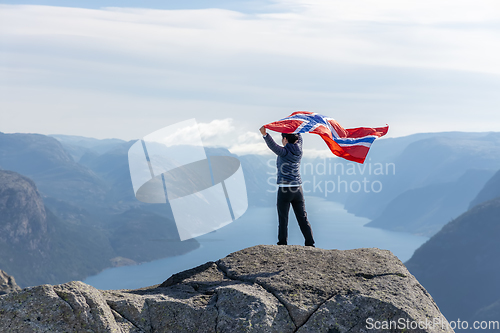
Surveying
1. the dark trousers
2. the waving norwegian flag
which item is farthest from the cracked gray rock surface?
the waving norwegian flag

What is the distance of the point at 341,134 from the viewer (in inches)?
554

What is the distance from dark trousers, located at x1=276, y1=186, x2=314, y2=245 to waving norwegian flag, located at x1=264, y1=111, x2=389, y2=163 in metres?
2.03

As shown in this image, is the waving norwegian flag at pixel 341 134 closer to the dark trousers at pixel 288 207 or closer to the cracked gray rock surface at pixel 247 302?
the dark trousers at pixel 288 207

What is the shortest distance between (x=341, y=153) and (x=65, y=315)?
32.4ft

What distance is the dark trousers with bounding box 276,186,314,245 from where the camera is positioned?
1216cm

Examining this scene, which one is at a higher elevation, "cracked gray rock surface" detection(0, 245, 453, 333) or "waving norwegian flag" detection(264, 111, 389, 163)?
"waving norwegian flag" detection(264, 111, 389, 163)

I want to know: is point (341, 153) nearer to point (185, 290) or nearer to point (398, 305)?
point (398, 305)

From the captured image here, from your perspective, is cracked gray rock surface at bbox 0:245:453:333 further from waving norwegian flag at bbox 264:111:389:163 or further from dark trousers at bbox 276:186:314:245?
waving norwegian flag at bbox 264:111:389:163

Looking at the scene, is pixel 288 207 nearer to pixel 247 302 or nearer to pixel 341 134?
pixel 341 134

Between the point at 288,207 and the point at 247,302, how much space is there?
4.27m

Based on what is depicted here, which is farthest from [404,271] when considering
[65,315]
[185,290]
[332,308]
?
[65,315]

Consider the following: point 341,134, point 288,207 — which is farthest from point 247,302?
point 341,134

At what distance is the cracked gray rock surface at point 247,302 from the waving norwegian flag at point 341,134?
4.37 meters

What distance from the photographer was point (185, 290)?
9578 millimetres
